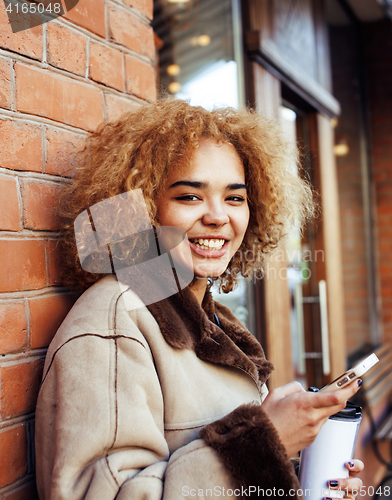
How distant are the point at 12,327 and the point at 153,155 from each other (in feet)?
1.83

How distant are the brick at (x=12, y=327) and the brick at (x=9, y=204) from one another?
0.60 feet

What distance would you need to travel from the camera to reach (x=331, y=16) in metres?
4.99

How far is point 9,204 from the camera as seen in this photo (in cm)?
105

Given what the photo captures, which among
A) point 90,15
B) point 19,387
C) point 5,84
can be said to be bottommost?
point 19,387

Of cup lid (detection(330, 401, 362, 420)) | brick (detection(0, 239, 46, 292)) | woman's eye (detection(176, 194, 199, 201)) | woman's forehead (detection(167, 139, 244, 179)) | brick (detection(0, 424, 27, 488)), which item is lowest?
brick (detection(0, 424, 27, 488))

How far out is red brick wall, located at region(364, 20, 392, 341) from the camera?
540 cm

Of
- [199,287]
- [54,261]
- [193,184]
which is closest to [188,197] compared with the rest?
[193,184]

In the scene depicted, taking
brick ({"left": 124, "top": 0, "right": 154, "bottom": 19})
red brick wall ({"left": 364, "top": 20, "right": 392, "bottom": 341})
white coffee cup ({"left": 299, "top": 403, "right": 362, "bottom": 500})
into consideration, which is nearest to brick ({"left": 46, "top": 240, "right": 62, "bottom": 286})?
white coffee cup ({"left": 299, "top": 403, "right": 362, "bottom": 500})

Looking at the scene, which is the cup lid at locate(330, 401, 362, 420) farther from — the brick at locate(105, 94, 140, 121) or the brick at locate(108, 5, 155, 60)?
the brick at locate(108, 5, 155, 60)

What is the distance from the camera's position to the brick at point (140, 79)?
147cm

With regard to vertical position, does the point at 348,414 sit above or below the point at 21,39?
below

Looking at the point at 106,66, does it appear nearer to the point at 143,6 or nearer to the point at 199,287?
the point at 143,6

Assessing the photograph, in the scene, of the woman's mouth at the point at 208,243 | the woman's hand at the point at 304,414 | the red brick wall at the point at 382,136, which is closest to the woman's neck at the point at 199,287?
the woman's mouth at the point at 208,243

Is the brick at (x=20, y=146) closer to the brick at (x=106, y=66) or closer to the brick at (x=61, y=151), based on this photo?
the brick at (x=61, y=151)
